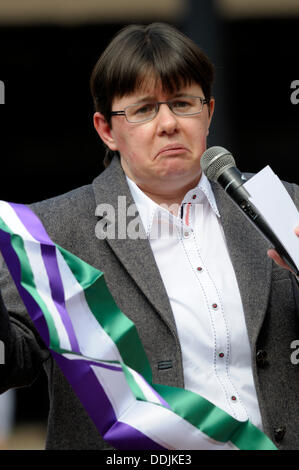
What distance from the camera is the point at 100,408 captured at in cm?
183

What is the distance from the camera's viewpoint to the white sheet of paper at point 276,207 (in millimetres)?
1779

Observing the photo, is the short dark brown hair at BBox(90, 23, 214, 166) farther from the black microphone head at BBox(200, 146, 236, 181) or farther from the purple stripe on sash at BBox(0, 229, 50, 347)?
the purple stripe on sash at BBox(0, 229, 50, 347)

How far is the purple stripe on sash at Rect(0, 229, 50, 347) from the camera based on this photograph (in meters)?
1.83

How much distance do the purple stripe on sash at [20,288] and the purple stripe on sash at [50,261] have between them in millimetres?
54

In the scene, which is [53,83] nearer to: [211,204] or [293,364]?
[211,204]

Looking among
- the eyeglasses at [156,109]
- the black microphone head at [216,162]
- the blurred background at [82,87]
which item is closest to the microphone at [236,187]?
the black microphone head at [216,162]

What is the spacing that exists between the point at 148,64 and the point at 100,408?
96cm

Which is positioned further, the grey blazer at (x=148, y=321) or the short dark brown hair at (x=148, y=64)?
the short dark brown hair at (x=148, y=64)

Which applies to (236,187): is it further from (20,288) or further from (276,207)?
(20,288)

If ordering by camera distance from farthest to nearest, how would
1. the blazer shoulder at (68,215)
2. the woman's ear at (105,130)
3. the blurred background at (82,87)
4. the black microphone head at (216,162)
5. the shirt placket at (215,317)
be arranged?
the blurred background at (82,87)
the woman's ear at (105,130)
the blazer shoulder at (68,215)
the shirt placket at (215,317)
the black microphone head at (216,162)

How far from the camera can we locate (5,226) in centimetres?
198

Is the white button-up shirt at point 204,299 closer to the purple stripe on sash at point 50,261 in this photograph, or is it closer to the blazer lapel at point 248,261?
the blazer lapel at point 248,261

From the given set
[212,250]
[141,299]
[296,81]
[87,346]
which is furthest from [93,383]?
[296,81]

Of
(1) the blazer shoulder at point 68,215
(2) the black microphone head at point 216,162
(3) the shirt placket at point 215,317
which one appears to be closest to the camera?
(2) the black microphone head at point 216,162
